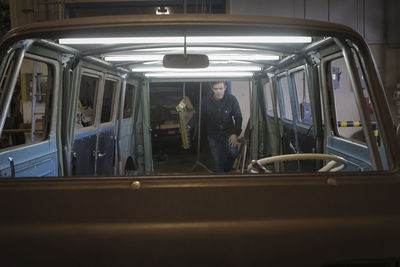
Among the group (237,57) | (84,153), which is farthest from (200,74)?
(84,153)

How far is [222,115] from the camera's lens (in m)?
5.95

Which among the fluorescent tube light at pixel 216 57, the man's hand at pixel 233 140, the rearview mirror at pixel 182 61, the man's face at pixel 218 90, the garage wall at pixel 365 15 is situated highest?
the garage wall at pixel 365 15

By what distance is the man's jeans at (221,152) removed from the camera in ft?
19.8

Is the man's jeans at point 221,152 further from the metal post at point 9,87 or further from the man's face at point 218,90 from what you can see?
the metal post at point 9,87

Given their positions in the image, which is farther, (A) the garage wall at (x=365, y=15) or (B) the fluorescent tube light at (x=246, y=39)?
(A) the garage wall at (x=365, y=15)

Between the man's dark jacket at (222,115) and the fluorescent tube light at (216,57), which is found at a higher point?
the fluorescent tube light at (216,57)

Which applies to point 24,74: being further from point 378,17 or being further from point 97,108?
point 378,17

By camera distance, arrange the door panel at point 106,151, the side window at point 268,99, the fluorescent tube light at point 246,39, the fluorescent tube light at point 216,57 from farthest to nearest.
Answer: the side window at point 268,99 < the door panel at point 106,151 < the fluorescent tube light at point 216,57 < the fluorescent tube light at point 246,39

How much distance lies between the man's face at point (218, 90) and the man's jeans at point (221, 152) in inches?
28.5

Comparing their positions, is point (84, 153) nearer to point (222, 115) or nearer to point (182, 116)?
point (222, 115)

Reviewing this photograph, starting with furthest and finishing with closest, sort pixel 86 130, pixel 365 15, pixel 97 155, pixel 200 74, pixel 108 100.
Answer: pixel 365 15
pixel 108 100
pixel 200 74
pixel 97 155
pixel 86 130

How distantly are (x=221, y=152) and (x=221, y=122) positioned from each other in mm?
534

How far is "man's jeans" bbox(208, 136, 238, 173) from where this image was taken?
19.8 ft

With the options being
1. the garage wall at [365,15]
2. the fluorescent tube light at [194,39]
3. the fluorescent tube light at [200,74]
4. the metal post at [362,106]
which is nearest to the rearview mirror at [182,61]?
the fluorescent tube light at [194,39]
